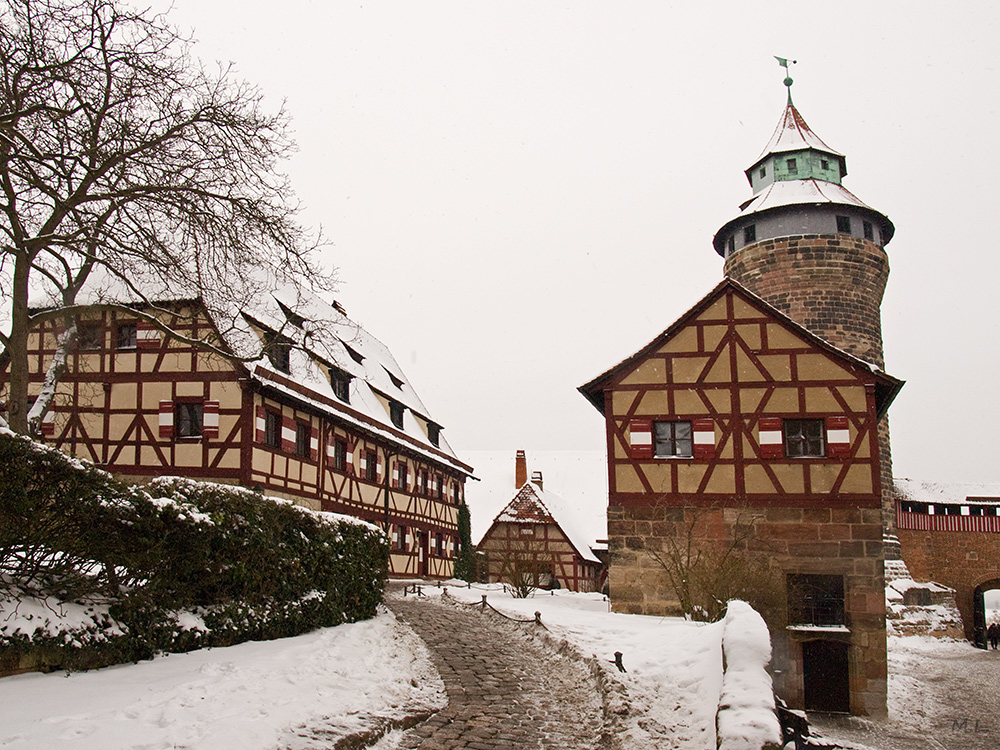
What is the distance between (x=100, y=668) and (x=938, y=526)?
38.7m

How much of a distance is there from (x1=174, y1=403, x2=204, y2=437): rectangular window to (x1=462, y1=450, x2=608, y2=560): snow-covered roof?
17.8m

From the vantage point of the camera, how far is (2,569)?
22.4 feet

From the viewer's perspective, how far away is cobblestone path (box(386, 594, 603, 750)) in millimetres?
7520

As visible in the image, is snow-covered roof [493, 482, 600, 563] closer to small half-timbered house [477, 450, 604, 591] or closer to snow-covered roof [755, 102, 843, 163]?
small half-timbered house [477, 450, 604, 591]

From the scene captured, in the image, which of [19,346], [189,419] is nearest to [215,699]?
[19,346]

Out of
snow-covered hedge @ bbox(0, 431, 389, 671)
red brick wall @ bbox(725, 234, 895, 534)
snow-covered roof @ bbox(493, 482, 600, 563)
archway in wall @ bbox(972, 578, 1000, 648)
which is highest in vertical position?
red brick wall @ bbox(725, 234, 895, 534)

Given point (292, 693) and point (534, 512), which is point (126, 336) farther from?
point (534, 512)

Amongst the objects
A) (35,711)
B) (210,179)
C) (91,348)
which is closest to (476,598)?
(91,348)

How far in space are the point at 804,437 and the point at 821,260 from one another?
44.6ft

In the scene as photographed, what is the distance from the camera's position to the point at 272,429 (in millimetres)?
21453

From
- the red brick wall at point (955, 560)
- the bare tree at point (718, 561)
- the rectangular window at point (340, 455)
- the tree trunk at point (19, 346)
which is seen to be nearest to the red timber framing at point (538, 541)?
the rectangular window at point (340, 455)

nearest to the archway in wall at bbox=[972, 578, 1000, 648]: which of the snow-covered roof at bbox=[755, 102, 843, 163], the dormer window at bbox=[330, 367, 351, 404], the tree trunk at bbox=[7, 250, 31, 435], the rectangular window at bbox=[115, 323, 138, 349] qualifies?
the snow-covered roof at bbox=[755, 102, 843, 163]

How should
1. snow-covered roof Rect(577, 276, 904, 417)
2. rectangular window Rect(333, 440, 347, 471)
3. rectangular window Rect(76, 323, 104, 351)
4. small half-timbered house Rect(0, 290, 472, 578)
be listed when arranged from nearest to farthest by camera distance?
snow-covered roof Rect(577, 276, 904, 417), small half-timbered house Rect(0, 290, 472, 578), rectangular window Rect(76, 323, 104, 351), rectangular window Rect(333, 440, 347, 471)

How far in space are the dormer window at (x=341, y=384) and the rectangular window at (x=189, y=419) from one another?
530 centimetres
